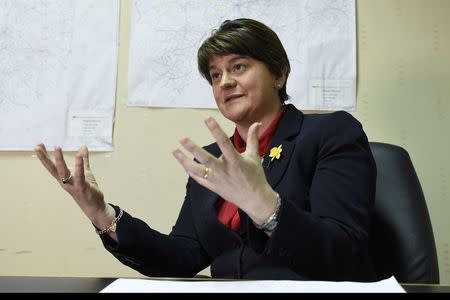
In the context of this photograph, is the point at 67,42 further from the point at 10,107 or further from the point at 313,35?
the point at 313,35

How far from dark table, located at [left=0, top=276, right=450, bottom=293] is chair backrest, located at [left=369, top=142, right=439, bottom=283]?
0.40 m

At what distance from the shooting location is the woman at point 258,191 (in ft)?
2.36

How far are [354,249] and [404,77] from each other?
3.26 ft

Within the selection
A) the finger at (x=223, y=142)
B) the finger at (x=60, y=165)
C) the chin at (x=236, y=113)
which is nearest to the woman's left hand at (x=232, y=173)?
the finger at (x=223, y=142)

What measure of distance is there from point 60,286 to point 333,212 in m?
0.52

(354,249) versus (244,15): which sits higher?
(244,15)

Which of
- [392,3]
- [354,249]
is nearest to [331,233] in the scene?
[354,249]

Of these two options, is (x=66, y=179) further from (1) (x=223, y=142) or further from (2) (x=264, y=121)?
(2) (x=264, y=121)

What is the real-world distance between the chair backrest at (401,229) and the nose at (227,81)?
0.42 metres

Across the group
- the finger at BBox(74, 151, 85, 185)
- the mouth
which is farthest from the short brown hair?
the finger at BBox(74, 151, 85, 185)

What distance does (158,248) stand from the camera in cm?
106

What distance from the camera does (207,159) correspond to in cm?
67

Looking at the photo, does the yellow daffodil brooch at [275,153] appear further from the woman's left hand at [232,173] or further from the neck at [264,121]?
the woman's left hand at [232,173]

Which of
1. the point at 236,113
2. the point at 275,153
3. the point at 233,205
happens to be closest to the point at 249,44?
the point at 236,113
